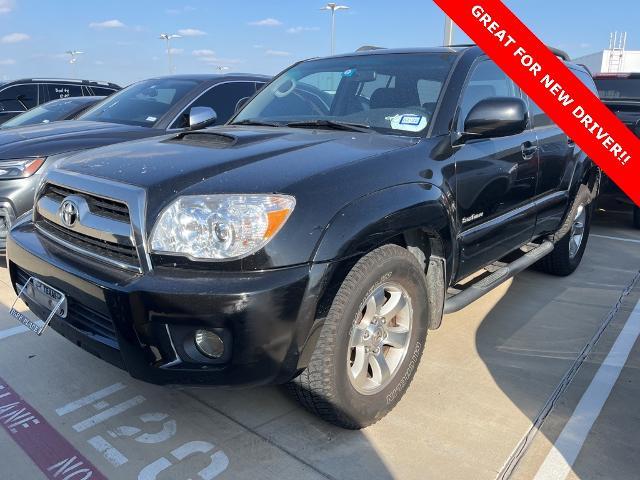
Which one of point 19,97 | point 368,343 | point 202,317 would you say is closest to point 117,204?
point 202,317

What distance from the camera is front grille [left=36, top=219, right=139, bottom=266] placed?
2.15 meters

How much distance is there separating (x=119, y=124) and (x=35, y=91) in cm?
565

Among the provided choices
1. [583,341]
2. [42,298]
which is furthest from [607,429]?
[42,298]

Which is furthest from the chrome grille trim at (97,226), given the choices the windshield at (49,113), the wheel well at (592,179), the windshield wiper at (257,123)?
the windshield at (49,113)

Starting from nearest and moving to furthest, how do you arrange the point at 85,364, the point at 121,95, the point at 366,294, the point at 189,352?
the point at 189,352 → the point at 366,294 → the point at 85,364 → the point at 121,95

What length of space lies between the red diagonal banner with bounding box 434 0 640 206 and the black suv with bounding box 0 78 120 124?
8774mm

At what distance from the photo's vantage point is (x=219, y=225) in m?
2.05

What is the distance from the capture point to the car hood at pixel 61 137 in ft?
14.6

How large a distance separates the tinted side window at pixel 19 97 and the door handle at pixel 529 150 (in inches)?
348

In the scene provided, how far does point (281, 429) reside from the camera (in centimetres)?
255

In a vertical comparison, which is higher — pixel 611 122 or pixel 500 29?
pixel 500 29

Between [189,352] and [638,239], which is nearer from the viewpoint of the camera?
[189,352]

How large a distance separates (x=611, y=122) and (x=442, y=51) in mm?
1297

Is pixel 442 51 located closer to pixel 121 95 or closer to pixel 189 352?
pixel 189 352
